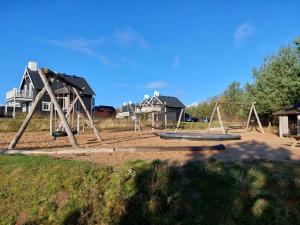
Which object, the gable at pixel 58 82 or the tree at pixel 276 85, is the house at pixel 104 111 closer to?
the gable at pixel 58 82

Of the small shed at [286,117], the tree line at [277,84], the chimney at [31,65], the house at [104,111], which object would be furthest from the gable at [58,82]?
the small shed at [286,117]

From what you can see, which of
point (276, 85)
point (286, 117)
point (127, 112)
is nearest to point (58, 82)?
point (127, 112)

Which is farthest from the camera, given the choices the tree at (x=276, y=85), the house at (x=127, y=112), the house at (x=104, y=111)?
the house at (x=104, y=111)

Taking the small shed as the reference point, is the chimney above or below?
above

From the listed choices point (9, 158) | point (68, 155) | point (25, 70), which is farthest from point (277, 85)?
point (25, 70)

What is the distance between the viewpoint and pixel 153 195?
6.16 m

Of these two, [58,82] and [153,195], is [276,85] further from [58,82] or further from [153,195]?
[58,82]

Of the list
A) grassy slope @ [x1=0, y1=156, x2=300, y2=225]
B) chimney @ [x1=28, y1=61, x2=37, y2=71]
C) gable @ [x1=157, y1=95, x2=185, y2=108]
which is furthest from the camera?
gable @ [x1=157, y1=95, x2=185, y2=108]

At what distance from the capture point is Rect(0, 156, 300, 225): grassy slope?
18.7ft

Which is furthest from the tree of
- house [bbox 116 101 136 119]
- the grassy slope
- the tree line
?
the grassy slope

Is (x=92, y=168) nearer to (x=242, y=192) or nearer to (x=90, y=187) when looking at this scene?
(x=90, y=187)

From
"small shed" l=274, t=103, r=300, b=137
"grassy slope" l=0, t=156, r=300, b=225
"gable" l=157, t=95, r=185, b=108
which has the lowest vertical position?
"grassy slope" l=0, t=156, r=300, b=225

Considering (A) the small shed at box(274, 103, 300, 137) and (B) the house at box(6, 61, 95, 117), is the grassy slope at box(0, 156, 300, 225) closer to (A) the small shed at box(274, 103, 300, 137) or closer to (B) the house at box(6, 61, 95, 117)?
(A) the small shed at box(274, 103, 300, 137)

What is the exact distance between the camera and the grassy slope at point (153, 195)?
5.70 metres
